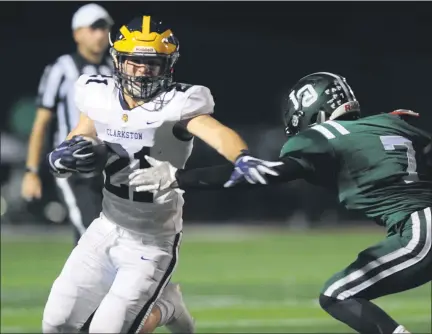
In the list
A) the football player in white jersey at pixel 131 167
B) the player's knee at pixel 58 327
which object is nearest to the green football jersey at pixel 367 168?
the football player in white jersey at pixel 131 167

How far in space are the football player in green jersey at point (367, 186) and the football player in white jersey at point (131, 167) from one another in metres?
0.24

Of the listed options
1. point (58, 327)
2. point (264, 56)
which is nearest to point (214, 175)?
point (58, 327)

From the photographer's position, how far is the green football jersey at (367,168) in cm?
421

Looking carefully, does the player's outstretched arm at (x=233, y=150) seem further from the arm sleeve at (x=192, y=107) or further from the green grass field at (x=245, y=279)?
the green grass field at (x=245, y=279)

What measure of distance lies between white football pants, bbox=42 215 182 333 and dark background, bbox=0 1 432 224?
38.9ft

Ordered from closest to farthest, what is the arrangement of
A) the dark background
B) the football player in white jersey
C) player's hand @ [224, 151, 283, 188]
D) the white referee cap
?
player's hand @ [224, 151, 283, 188] → the football player in white jersey → the white referee cap → the dark background

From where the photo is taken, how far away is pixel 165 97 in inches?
177

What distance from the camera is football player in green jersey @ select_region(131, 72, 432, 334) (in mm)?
4176

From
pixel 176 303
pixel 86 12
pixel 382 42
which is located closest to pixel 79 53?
pixel 86 12

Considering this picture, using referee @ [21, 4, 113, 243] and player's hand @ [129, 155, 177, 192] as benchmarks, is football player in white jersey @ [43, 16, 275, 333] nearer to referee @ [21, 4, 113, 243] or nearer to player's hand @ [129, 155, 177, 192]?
player's hand @ [129, 155, 177, 192]

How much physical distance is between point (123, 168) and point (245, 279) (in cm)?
550

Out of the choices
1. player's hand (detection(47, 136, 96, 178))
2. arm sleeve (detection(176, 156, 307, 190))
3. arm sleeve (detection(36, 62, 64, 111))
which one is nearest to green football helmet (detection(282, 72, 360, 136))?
arm sleeve (detection(176, 156, 307, 190))

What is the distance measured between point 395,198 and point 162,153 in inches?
39.0

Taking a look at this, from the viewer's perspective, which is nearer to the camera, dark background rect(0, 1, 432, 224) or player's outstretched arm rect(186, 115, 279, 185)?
player's outstretched arm rect(186, 115, 279, 185)
